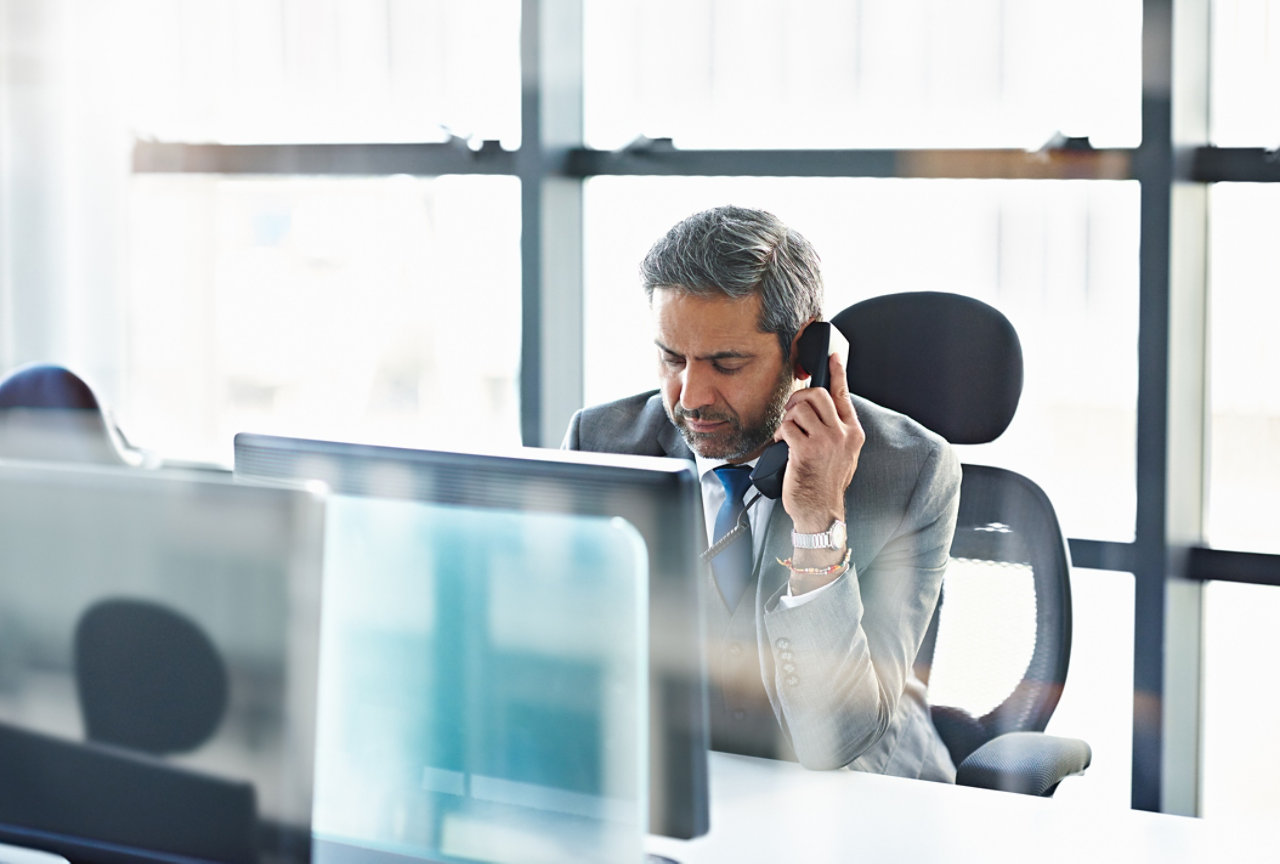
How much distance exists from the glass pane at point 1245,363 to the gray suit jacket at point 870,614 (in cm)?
91

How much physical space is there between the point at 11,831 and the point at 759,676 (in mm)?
864

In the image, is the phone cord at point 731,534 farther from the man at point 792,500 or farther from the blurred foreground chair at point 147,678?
the blurred foreground chair at point 147,678

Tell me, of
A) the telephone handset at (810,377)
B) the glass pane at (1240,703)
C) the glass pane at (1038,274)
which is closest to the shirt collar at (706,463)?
the telephone handset at (810,377)

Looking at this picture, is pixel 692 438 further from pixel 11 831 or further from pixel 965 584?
pixel 11 831

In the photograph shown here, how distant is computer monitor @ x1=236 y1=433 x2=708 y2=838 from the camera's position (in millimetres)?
924

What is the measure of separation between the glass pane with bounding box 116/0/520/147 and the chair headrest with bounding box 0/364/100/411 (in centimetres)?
103

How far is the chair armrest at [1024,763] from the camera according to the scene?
149 centimetres

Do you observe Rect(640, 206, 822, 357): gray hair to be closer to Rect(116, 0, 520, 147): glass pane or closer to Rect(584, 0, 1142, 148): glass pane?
Rect(584, 0, 1142, 148): glass pane

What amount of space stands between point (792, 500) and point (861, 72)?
130 centimetres

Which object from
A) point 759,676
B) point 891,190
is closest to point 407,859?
point 759,676

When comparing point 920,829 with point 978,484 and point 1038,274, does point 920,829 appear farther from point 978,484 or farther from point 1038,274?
point 1038,274

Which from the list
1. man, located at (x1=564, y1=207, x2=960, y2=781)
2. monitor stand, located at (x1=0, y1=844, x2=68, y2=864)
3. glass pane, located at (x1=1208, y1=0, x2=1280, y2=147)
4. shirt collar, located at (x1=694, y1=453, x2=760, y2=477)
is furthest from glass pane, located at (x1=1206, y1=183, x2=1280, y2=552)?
monitor stand, located at (x1=0, y1=844, x2=68, y2=864)

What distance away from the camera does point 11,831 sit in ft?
3.13

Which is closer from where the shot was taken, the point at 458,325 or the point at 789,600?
the point at 789,600
